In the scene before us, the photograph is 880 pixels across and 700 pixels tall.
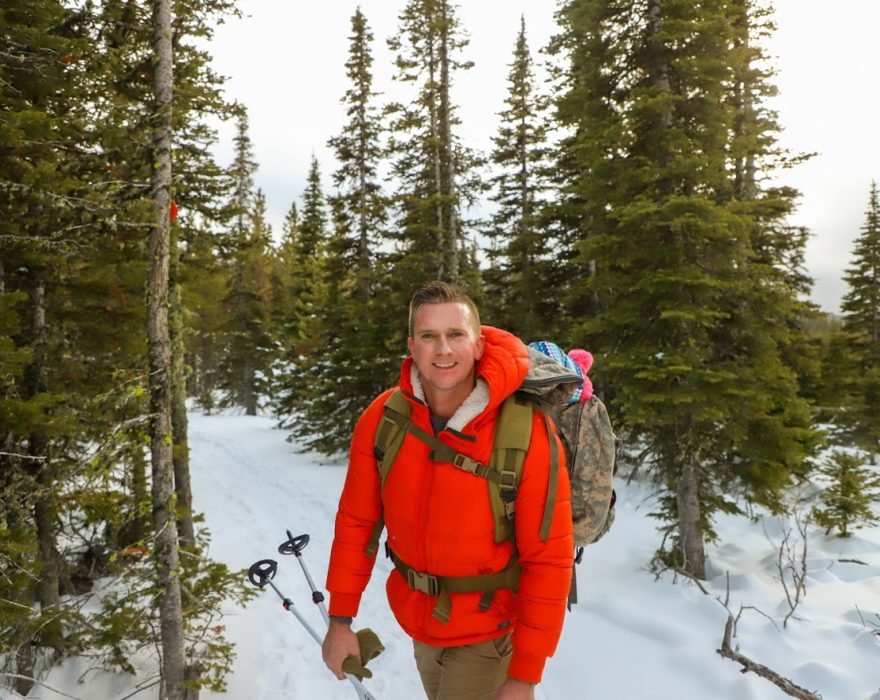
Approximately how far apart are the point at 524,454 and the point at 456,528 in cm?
54

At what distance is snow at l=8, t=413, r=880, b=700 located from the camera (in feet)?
18.0

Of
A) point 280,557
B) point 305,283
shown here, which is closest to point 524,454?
point 280,557

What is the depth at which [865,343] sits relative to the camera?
953 inches

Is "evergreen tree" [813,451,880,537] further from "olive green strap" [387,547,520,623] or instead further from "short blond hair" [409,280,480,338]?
"short blond hair" [409,280,480,338]

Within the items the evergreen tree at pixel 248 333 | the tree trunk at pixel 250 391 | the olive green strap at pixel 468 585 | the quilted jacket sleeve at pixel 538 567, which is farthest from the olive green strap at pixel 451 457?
the tree trunk at pixel 250 391

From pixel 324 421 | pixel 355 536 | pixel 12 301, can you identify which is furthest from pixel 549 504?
pixel 324 421

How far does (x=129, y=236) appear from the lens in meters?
7.47

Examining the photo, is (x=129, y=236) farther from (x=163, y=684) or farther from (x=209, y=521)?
(x=209, y=521)

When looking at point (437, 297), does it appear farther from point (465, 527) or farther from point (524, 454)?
point (465, 527)

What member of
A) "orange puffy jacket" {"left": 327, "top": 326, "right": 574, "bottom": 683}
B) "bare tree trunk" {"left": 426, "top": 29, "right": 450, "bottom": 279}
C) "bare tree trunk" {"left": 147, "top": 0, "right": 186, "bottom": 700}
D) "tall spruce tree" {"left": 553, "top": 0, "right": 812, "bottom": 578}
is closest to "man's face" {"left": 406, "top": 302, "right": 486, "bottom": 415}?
"orange puffy jacket" {"left": 327, "top": 326, "right": 574, "bottom": 683}

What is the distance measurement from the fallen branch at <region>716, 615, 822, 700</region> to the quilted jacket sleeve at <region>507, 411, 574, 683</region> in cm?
405

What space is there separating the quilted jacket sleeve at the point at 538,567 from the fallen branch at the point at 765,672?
4046 mm

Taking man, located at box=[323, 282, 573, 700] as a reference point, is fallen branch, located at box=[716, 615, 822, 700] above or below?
below

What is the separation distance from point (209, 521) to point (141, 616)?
646 cm
